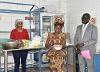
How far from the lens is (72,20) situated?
7578mm

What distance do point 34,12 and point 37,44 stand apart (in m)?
1.78

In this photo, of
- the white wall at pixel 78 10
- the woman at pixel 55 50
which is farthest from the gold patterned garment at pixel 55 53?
the white wall at pixel 78 10

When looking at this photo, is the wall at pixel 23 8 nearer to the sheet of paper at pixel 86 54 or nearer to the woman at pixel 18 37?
the woman at pixel 18 37

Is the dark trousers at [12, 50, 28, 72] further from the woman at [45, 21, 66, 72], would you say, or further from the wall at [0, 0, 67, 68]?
the woman at [45, 21, 66, 72]

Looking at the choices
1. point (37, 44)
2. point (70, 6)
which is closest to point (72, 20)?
point (70, 6)

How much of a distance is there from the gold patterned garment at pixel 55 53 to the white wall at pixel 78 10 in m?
2.79

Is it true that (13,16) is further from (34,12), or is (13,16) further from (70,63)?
(70,63)

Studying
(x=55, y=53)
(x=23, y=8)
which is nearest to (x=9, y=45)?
(x=55, y=53)

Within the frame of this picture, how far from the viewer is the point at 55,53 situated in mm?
4062

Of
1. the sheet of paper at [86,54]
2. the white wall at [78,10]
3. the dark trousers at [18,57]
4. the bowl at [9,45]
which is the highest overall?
the white wall at [78,10]

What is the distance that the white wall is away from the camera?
6.75m

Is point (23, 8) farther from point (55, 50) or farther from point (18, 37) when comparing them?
point (55, 50)

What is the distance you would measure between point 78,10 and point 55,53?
11.6 feet

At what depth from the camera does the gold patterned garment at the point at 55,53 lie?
13.3 ft
